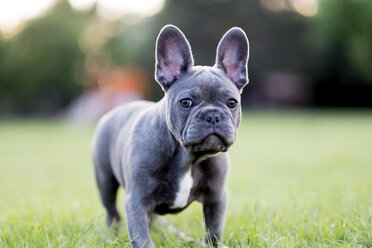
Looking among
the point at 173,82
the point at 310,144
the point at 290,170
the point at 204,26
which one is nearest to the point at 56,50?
the point at 204,26

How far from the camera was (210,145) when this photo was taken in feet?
10.1

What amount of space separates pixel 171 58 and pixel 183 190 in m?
1.14

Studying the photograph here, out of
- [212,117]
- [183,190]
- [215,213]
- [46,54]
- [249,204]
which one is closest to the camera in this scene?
[212,117]

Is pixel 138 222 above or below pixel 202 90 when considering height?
below

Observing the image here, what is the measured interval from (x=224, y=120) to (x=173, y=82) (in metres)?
0.69

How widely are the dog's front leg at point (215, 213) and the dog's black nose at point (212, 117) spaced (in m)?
0.76

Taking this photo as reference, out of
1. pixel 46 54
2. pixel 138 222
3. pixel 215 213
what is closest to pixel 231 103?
pixel 215 213

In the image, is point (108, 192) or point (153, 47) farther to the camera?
point (153, 47)

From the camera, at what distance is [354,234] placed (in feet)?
10.7

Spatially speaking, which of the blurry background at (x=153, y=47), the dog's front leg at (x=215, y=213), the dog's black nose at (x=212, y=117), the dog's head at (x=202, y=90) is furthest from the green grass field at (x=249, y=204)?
the blurry background at (x=153, y=47)

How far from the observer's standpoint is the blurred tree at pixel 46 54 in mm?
30995

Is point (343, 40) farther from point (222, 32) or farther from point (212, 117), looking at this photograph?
point (212, 117)

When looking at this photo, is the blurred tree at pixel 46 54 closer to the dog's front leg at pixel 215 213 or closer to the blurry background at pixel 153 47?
the blurry background at pixel 153 47

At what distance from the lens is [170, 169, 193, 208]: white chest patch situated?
3302 millimetres
